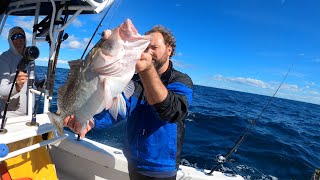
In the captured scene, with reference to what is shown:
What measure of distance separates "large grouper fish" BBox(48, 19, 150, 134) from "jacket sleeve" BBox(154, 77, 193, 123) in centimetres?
33

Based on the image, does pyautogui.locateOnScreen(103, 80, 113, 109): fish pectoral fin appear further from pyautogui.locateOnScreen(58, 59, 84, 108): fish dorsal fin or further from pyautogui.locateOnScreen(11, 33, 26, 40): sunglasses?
pyautogui.locateOnScreen(11, 33, 26, 40): sunglasses

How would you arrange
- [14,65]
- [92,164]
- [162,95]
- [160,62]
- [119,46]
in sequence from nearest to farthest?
[119,46] < [162,95] < [160,62] < [14,65] < [92,164]

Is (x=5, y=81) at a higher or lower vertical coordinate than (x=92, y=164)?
higher

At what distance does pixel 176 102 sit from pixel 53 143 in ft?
7.63

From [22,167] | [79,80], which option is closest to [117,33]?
[79,80]

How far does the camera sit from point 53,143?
3.94 metres

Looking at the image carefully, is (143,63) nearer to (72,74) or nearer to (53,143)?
(72,74)

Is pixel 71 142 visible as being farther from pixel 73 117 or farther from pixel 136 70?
pixel 136 70

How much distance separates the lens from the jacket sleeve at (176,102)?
2320mm

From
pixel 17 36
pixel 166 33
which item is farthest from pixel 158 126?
pixel 17 36

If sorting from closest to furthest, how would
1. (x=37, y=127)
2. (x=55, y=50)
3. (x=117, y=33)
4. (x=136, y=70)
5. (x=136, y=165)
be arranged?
(x=117, y=33), (x=136, y=70), (x=136, y=165), (x=37, y=127), (x=55, y=50)

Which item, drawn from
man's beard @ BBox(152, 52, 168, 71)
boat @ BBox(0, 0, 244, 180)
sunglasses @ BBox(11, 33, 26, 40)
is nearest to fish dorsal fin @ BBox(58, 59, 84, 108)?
man's beard @ BBox(152, 52, 168, 71)

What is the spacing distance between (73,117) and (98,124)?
88 centimetres

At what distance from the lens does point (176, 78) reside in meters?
2.82
